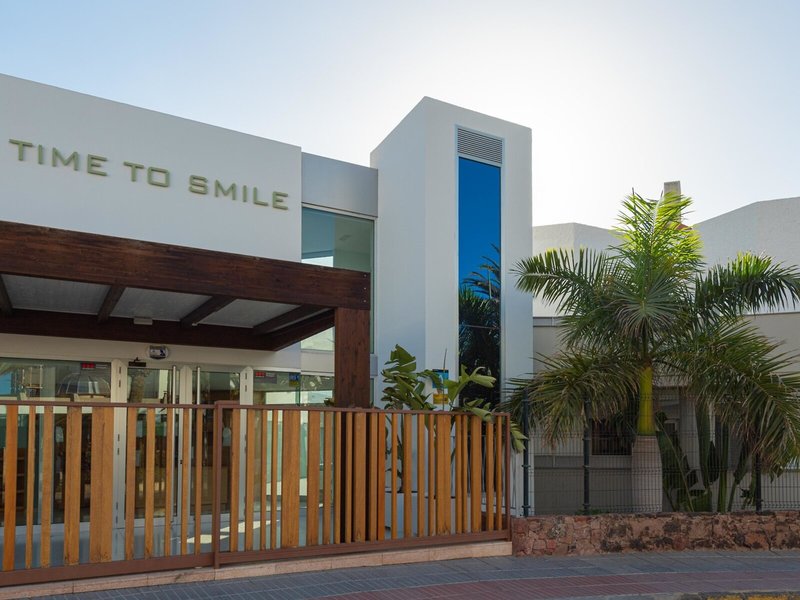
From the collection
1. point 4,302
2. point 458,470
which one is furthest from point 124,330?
point 458,470

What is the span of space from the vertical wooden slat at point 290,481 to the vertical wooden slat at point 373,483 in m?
0.91

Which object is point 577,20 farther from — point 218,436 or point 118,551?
point 118,551

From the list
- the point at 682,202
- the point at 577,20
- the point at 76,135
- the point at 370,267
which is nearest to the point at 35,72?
the point at 76,135

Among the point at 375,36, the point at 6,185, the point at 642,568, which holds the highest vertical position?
the point at 375,36

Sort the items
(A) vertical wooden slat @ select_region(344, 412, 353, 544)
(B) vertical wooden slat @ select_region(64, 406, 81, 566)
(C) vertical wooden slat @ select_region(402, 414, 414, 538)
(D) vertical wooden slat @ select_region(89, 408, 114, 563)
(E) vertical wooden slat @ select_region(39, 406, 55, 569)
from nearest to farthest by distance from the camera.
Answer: (E) vertical wooden slat @ select_region(39, 406, 55, 569) → (B) vertical wooden slat @ select_region(64, 406, 81, 566) → (D) vertical wooden slat @ select_region(89, 408, 114, 563) → (A) vertical wooden slat @ select_region(344, 412, 353, 544) → (C) vertical wooden slat @ select_region(402, 414, 414, 538)

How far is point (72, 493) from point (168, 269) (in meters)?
2.31

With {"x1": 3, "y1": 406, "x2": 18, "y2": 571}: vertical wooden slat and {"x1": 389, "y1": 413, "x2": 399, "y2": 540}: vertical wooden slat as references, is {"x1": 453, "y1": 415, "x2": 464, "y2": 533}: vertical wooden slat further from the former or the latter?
{"x1": 3, "y1": 406, "x2": 18, "y2": 571}: vertical wooden slat

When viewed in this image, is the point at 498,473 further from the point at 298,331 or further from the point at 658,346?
the point at 298,331

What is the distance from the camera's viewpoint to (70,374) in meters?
11.5

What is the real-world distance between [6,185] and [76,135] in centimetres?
123

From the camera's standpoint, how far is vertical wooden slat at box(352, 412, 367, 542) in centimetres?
883

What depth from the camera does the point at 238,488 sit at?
805cm

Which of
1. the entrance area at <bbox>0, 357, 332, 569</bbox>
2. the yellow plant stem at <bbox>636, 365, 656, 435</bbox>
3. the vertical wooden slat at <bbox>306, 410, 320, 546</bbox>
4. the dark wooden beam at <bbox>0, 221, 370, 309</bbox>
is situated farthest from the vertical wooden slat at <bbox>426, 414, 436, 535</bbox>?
the yellow plant stem at <bbox>636, 365, 656, 435</bbox>

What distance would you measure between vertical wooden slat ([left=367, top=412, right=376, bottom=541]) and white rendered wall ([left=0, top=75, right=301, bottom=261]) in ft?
15.3
